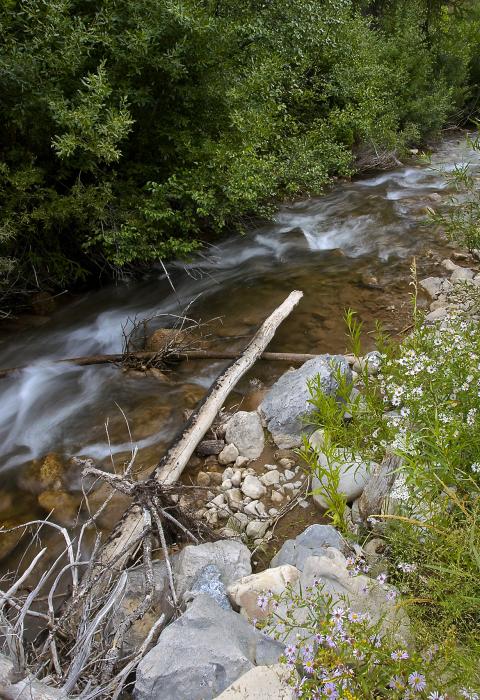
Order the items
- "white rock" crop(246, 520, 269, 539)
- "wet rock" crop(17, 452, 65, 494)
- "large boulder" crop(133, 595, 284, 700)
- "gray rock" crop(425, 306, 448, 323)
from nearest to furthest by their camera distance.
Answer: "large boulder" crop(133, 595, 284, 700), "white rock" crop(246, 520, 269, 539), "wet rock" crop(17, 452, 65, 494), "gray rock" crop(425, 306, 448, 323)

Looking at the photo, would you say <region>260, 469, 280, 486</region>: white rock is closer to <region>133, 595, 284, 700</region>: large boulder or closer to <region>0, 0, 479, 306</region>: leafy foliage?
<region>133, 595, 284, 700</region>: large boulder

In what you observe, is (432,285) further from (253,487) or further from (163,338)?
(253,487)

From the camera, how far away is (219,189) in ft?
22.1

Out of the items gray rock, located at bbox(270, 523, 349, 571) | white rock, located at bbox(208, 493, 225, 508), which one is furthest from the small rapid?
gray rock, located at bbox(270, 523, 349, 571)

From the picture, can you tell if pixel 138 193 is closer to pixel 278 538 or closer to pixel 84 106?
pixel 84 106

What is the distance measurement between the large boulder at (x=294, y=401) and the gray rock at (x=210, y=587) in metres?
1.58

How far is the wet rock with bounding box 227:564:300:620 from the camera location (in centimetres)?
258

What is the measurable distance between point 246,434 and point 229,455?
0.23 metres

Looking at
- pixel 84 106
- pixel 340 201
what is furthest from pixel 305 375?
pixel 340 201

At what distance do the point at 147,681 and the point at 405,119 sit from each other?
45.9 ft

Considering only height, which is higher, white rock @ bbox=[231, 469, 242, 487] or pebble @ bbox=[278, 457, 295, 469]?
white rock @ bbox=[231, 469, 242, 487]

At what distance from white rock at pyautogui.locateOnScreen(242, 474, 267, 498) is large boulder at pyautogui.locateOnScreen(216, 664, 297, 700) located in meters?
1.79

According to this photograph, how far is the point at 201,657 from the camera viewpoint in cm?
217

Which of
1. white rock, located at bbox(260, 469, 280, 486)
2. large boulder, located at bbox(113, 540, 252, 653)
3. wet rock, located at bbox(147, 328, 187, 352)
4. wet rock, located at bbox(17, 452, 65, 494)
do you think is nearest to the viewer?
large boulder, located at bbox(113, 540, 252, 653)
